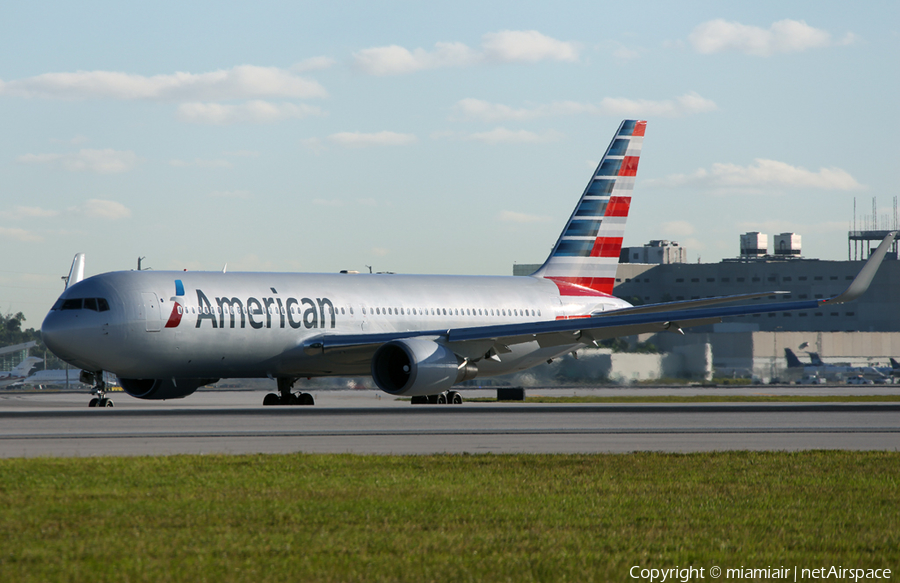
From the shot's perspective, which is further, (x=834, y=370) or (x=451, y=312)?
(x=834, y=370)

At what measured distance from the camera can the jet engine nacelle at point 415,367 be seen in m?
32.7

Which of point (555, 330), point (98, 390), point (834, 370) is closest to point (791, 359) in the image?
point (834, 370)

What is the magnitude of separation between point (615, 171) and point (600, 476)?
31815 mm

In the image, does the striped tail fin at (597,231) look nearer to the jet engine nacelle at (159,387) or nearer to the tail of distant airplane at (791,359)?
the jet engine nacelle at (159,387)

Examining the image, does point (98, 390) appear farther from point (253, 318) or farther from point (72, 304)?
point (253, 318)

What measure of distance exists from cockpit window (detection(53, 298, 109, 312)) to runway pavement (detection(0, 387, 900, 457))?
12.7 ft

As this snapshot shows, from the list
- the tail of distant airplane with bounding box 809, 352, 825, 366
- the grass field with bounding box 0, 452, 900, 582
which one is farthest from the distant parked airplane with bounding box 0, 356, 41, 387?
the grass field with bounding box 0, 452, 900, 582

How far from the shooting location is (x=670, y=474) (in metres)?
14.1

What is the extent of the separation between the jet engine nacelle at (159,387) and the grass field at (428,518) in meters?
20.2

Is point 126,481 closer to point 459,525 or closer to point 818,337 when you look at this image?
point 459,525

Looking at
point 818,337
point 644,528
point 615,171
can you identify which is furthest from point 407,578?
point 818,337

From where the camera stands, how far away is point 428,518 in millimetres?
10422

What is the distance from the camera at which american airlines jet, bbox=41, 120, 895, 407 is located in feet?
105

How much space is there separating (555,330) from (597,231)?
10560mm
